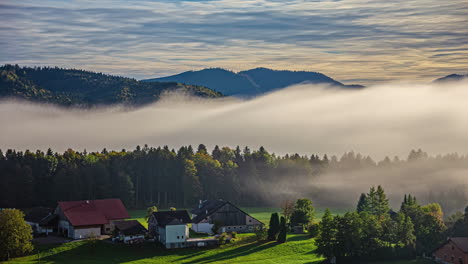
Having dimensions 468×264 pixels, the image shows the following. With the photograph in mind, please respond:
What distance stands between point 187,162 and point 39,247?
64.2 m

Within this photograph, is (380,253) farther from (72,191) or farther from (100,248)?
(72,191)

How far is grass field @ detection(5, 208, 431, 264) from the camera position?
8212cm

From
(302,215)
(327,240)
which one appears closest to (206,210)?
(302,215)

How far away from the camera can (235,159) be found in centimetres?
17088

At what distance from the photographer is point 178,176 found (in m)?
146

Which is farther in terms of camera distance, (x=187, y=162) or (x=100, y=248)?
(x=187, y=162)

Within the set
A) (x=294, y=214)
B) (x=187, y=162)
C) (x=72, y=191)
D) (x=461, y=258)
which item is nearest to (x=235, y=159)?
(x=187, y=162)

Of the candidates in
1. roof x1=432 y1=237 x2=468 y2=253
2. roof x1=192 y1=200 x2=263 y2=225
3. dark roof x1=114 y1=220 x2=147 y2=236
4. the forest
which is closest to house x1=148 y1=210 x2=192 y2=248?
dark roof x1=114 y1=220 x2=147 y2=236

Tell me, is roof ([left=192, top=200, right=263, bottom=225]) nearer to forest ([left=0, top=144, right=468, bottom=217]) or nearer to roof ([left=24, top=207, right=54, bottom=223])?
roof ([left=24, top=207, right=54, bottom=223])

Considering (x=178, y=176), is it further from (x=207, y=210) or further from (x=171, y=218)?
(x=171, y=218)

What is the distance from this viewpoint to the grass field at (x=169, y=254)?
269ft

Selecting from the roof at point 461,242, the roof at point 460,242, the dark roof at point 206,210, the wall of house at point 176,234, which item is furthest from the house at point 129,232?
the roof at point 461,242

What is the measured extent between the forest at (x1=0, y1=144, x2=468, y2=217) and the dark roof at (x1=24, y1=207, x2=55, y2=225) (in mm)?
26012

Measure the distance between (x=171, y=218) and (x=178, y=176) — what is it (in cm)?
5288
